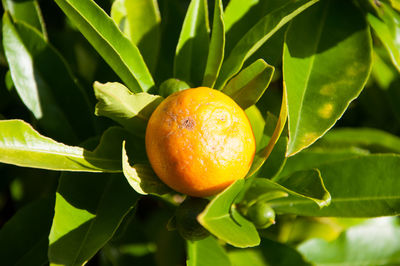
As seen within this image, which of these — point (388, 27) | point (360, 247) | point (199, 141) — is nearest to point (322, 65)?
point (388, 27)

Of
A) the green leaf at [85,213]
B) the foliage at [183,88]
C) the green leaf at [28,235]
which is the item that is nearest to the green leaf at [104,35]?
the foliage at [183,88]

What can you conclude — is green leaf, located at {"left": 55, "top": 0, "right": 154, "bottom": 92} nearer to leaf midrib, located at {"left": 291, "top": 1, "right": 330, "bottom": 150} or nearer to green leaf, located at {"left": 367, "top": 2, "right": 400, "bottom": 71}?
leaf midrib, located at {"left": 291, "top": 1, "right": 330, "bottom": 150}

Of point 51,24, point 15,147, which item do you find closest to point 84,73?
point 51,24

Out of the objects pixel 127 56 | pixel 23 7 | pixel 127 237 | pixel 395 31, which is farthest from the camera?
pixel 127 237

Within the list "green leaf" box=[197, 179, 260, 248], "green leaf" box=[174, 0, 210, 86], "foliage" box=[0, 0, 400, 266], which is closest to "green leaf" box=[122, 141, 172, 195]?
"foliage" box=[0, 0, 400, 266]

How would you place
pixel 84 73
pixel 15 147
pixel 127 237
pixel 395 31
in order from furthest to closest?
pixel 84 73 → pixel 127 237 → pixel 395 31 → pixel 15 147

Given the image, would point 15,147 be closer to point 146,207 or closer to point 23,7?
point 23,7
